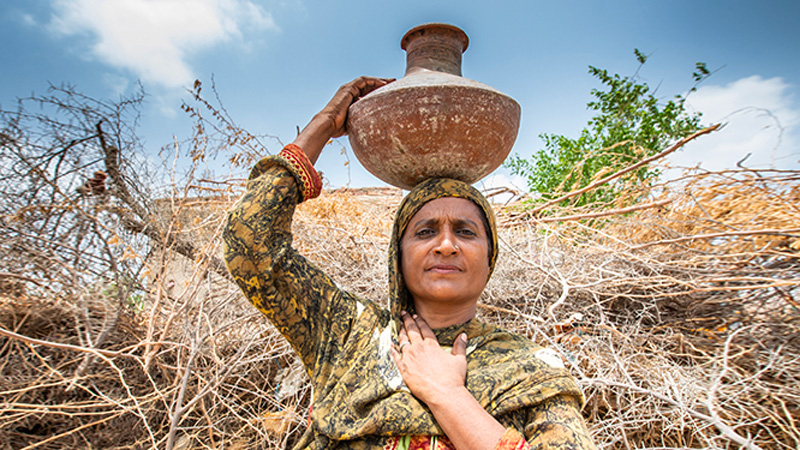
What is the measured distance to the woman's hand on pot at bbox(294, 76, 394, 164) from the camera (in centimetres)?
165

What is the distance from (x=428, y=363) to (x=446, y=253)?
0.37 m

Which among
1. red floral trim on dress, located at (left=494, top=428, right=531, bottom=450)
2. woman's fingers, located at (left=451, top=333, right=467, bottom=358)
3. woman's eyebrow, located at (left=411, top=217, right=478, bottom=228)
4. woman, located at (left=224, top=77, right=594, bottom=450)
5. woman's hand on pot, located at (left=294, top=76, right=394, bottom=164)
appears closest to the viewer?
red floral trim on dress, located at (left=494, top=428, right=531, bottom=450)

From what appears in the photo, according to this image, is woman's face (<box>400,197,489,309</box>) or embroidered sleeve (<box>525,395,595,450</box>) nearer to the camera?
embroidered sleeve (<box>525,395,595,450</box>)

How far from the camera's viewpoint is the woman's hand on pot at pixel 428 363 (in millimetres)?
1244

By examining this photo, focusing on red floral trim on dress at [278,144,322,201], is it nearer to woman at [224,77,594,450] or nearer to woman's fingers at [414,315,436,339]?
woman at [224,77,594,450]

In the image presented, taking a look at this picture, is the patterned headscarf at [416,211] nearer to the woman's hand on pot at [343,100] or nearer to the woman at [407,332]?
the woman at [407,332]

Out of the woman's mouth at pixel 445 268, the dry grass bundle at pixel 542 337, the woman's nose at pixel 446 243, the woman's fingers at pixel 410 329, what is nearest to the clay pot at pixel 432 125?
the woman's nose at pixel 446 243

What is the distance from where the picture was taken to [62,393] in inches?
127

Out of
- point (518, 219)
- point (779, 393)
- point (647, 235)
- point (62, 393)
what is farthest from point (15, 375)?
point (647, 235)

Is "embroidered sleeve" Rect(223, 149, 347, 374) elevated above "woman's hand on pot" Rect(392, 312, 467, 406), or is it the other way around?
"embroidered sleeve" Rect(223, 149, 347, 374)

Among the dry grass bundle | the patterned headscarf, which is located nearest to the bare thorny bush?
the dry grass bundle

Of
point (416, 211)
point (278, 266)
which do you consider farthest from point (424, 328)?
point (278, 266)

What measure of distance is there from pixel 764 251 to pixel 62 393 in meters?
5.33

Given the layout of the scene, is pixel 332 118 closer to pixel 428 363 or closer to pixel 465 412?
pixel 428 363
